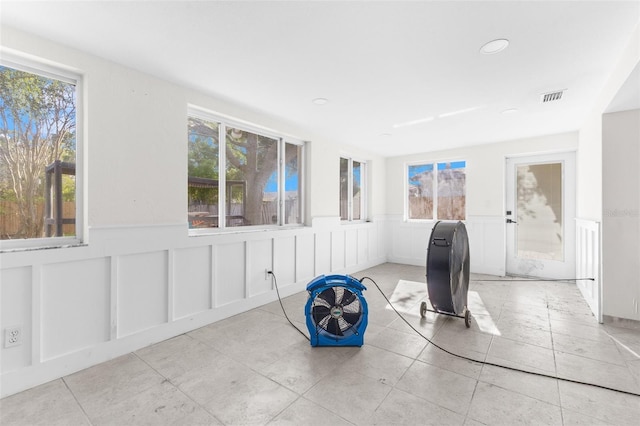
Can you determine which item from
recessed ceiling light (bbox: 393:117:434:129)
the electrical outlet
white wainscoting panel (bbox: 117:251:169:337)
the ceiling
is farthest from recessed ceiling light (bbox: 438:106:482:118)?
the electrical outlet

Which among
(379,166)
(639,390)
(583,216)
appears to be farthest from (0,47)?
(583,216)

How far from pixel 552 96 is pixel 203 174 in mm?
3775

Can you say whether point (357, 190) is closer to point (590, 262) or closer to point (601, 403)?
point (590, 262)

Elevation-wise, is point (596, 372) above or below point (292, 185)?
below

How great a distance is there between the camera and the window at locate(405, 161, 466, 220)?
5594mm

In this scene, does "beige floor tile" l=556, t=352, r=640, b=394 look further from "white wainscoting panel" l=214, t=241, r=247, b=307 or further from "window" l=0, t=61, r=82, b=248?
"window" l=0, t=61, r=82, b=248

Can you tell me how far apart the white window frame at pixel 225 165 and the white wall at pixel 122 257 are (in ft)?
0.44

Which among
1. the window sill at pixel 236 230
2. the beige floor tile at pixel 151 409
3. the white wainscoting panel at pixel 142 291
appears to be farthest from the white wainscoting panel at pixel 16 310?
the window sill at pixel 236 230

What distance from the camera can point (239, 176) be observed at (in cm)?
352

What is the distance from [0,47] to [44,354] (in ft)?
6.77

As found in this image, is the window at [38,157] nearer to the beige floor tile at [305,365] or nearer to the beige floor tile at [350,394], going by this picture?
the beige floor tile at [305,365]

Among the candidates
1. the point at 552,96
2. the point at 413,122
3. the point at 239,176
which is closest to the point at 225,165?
the point at 239,176

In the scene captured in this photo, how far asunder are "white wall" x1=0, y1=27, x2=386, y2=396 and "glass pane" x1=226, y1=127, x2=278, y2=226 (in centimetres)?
31

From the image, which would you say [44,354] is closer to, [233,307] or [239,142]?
[233,307]
